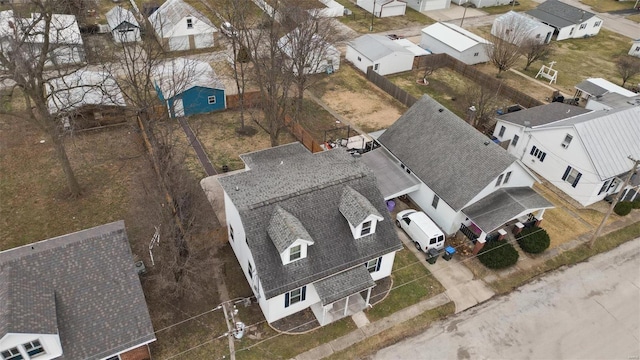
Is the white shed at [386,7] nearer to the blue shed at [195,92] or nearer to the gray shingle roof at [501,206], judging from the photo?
the blue shed at [195,92]

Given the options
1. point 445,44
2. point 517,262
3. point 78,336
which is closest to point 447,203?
point 517,262

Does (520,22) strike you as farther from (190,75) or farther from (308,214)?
(308,214)

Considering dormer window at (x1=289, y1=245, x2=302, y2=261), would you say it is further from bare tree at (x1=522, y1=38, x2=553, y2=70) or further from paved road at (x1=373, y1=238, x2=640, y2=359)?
bare tree at (x1=522, y1=38, x2=553, y2=70)

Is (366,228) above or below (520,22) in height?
below

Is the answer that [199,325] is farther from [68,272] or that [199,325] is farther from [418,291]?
[418,291]

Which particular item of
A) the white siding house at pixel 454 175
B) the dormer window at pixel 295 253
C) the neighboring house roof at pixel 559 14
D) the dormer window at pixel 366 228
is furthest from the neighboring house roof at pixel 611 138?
the neighboring house roof at pixel 559 14

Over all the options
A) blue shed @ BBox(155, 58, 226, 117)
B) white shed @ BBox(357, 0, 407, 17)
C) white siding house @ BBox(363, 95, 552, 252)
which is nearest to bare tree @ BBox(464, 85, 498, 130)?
white siding house @ BBox(363, 95, 552, 252)

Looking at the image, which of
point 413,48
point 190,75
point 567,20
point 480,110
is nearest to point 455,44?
point 413,48
